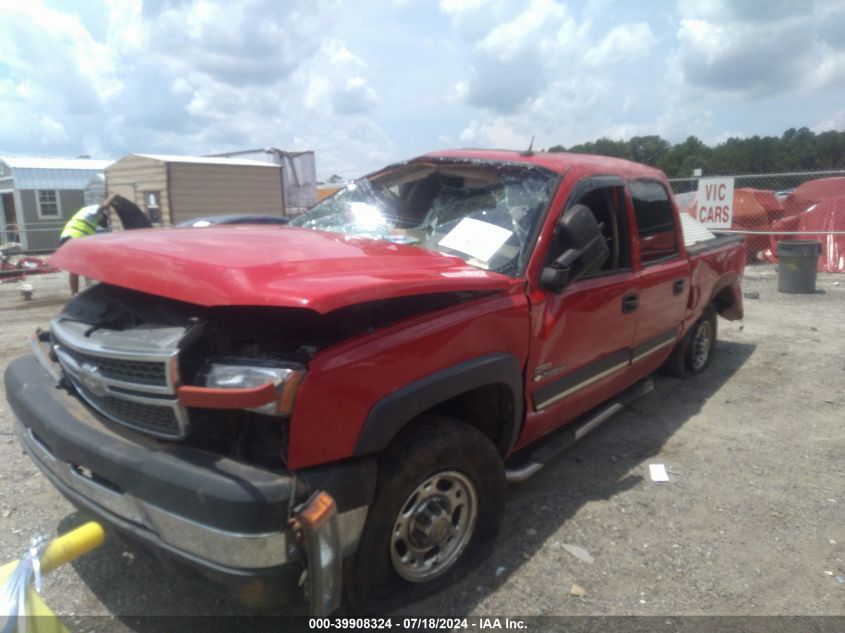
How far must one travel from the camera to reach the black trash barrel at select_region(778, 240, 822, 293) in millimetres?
9742

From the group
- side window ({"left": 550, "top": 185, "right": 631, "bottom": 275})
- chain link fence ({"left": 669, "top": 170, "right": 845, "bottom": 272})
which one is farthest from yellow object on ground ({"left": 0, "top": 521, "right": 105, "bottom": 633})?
chain link fence ({"left": 669, "top": 170, "right": 845, "bottom": 272})

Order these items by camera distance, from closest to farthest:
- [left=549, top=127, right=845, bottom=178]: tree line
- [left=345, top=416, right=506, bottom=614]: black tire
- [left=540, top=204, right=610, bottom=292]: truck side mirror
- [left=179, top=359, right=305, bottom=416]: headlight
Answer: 1. [left=179, top=359, right=305, bottom=416]: headlight
2. [left=345, top=416, right=506, bottom=614]: black tire
3. [left=540, top=204, right=610, bottom=292]: truck side mirror
4. [left=549, top=127, right=845, bottom=178]: tree line

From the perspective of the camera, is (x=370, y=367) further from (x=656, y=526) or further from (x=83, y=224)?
(x=83, y=224)

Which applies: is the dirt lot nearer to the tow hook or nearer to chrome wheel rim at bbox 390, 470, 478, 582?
chrome wheel rim at bbox 390, 470, 478, 582

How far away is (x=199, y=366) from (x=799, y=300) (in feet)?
32.3

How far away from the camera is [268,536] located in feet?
6.15

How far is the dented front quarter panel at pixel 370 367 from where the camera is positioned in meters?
1.97

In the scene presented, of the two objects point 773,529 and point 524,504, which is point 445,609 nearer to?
point 524,504

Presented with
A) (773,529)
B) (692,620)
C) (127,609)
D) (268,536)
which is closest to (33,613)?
(268,536)

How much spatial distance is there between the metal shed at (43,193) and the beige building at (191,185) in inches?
239

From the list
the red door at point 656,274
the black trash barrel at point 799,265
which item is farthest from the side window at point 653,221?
the black trash barrel at point 799,265

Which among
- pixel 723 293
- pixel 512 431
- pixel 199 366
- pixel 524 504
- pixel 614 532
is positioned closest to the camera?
pixel 199 366

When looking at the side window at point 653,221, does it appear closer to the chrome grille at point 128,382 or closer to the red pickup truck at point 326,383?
the red pickup truck at point 326,383

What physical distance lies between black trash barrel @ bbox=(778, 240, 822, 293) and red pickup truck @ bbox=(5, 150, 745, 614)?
795 centimetres
